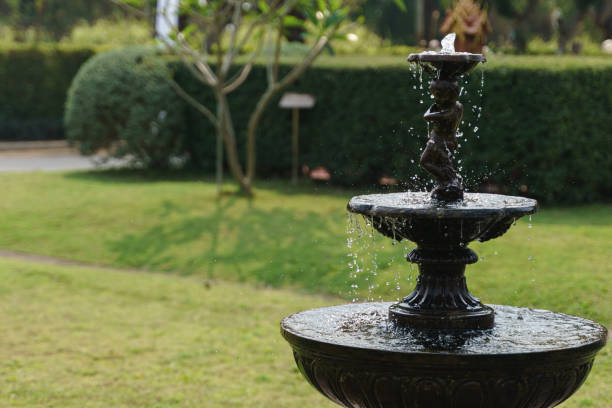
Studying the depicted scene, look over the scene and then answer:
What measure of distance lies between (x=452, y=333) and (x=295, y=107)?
406 inches

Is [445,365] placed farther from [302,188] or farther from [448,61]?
[302,188]

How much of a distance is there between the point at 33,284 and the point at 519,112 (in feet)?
21.6

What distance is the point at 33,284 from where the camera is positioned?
863cm

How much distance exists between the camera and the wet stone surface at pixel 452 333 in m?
3.51

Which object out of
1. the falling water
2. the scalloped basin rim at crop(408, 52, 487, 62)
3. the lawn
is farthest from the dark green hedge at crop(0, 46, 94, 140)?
the scalloped basin rim at crop(408, 52, 487, 62)

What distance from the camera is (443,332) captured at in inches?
150

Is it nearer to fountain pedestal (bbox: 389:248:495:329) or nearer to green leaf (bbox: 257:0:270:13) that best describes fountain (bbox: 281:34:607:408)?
fountain pedestal (bbox: 389:248:495:329)

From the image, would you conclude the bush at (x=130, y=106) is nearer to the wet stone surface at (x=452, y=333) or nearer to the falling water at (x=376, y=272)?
the falling water at (x=376, y=272)

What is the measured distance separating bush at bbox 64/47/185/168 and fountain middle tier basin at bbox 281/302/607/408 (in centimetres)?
1169

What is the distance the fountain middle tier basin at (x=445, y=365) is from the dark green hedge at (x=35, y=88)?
20.9 metres

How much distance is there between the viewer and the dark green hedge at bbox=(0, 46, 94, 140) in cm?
2323

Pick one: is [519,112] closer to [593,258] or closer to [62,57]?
[593,258]

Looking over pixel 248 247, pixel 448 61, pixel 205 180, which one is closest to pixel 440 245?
pixel 448 61

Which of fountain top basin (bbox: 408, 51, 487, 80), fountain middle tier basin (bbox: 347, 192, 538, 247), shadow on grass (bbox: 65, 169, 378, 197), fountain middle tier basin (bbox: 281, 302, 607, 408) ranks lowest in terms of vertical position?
shadow on grass (bbox: 65, 169, 378, 197)
